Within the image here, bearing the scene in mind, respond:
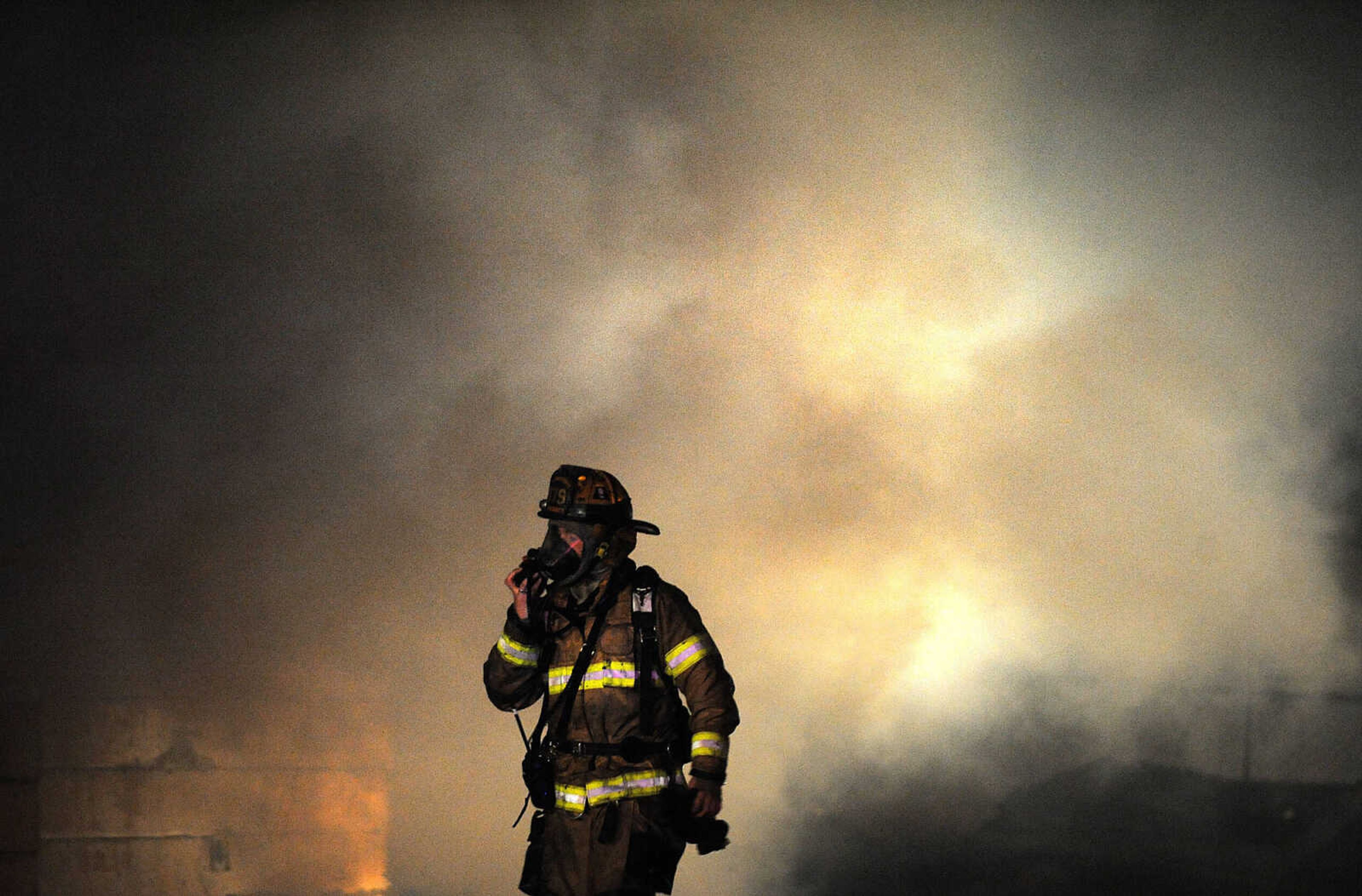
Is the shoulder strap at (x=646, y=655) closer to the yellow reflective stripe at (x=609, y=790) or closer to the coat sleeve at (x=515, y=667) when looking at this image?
the yellow reflective stripe at (x=609, y=790)

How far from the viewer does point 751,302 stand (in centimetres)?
971

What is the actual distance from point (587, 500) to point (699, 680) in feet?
2.19

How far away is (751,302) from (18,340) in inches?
232

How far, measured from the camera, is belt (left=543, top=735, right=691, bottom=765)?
12.2 ft

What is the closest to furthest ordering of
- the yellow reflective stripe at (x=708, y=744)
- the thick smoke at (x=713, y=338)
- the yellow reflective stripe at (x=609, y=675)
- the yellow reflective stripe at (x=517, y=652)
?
1. the yellow reflective stripe at (x=708, y=744)
2. the yellow reflective stripe at (x=609, y=675)
3. the yellow reflective stripe at (x=517, y=652)
4. the thick smoke at (x=713, y=338)

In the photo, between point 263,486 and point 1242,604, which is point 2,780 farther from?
point 1242,604

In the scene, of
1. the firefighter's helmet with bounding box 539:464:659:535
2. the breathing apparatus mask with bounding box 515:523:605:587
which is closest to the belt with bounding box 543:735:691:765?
the breathing apparatus mask with bounding box 515:523:605:587

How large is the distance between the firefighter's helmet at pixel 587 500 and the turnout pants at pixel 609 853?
34.3 inches

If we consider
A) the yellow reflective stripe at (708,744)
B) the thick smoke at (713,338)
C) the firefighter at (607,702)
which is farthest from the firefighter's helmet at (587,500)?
the thick smoke at (713,338)

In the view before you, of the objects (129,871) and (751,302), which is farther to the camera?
(751,302)

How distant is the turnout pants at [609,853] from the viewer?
3680mm

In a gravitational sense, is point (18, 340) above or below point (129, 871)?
above

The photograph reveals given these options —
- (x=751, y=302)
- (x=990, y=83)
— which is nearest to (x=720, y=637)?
(x=751, y=302)

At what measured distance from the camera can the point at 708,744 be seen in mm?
3680
